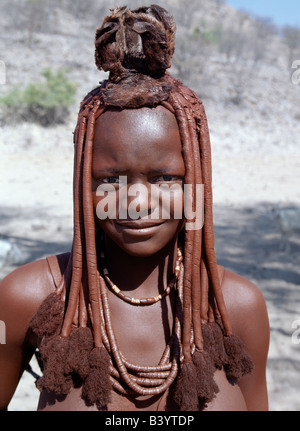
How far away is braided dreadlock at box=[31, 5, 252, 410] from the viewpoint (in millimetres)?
1308

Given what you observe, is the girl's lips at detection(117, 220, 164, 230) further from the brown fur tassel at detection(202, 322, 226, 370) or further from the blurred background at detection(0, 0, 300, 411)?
the blurred background at detection(0, 0, 300, 411)

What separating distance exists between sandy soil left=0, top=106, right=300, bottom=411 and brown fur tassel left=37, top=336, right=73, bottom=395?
2.15 meters

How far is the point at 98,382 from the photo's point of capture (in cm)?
129

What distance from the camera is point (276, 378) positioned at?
11.8 ft

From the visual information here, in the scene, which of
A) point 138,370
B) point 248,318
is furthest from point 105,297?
point 248,318

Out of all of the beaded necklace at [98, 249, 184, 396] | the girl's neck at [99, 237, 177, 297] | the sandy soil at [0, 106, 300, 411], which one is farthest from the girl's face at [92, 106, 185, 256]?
the sandy soil at [0, 106, 300, 411]

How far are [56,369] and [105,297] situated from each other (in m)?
0.24

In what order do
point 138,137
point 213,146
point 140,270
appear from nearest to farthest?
1. point 138,137
2. point 140,270
3. point 213,146

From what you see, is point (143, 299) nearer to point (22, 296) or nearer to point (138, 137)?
point (22, 296)

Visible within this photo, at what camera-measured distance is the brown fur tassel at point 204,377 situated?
132 centimetres

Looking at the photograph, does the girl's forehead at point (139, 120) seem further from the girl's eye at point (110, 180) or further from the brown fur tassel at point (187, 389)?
the brown fur tassel at point (187, 389)

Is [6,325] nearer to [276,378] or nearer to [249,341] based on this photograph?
[249,341]
